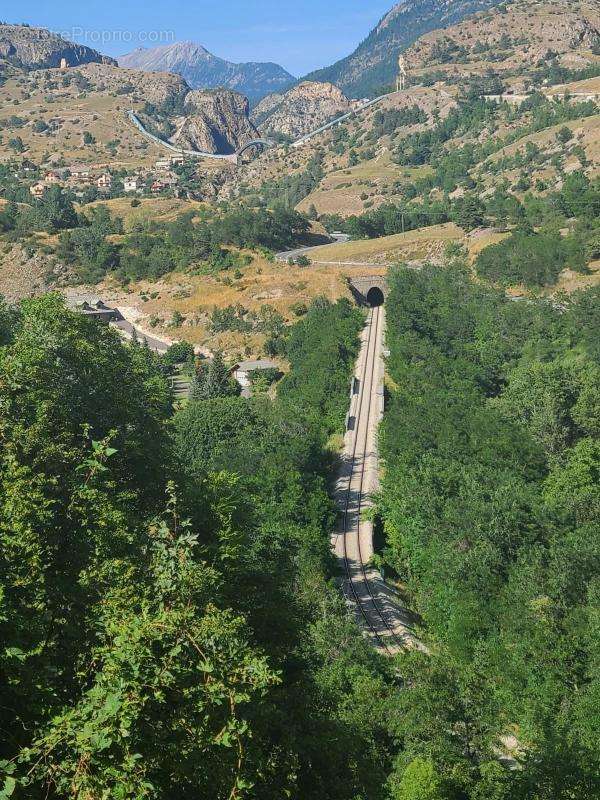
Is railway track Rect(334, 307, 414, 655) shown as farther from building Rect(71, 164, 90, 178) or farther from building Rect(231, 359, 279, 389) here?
building Rect(71, 164, 90, 178)

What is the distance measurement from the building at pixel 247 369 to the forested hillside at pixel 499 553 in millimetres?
10881

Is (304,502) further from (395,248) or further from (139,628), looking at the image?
(395,248)

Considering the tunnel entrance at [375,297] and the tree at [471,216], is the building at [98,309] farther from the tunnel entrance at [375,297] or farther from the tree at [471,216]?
the tree at [471,216]

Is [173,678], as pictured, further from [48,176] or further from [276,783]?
[48,176]

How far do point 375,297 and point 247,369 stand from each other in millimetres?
25996

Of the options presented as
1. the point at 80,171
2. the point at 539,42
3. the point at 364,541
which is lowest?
the point at 364,541

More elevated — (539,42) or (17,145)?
(539,42)

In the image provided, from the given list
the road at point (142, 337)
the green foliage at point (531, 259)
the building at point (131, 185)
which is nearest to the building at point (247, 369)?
the road at point (142, 337)

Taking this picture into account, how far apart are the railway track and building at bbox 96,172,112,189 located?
10735cm

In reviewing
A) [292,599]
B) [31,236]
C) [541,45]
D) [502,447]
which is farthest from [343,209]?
[292,599]

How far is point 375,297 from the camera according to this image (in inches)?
3469

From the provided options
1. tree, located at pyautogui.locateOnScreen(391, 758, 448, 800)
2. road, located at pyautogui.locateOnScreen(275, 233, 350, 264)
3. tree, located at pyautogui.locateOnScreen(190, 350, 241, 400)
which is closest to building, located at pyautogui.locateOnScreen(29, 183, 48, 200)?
road, located at pyautogui.locateOnScreen(275, 233, 350, 264)

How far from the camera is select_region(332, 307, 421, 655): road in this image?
30.7 meters

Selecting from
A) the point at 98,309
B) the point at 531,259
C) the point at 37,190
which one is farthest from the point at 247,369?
the point at 37,190
